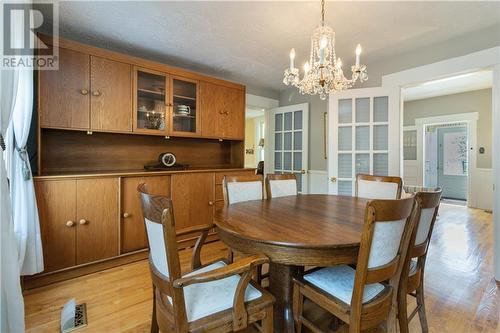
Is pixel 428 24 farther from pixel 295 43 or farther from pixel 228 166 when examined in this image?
pixel 228 166

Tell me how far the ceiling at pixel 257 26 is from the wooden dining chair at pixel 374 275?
1.80 meters

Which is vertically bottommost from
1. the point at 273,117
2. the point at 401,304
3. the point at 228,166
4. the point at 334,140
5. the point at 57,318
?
the point at 57,318

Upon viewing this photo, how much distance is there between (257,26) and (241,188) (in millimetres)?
1575

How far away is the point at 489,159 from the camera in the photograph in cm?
496

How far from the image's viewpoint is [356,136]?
323 cm

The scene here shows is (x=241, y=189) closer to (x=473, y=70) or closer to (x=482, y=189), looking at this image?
(x=473, y=70)

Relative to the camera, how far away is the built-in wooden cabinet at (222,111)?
3.25m

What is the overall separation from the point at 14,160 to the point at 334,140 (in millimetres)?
3323

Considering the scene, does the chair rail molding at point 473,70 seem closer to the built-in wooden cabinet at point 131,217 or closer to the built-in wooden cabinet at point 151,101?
the built-in wooden cabinet at point 151,101

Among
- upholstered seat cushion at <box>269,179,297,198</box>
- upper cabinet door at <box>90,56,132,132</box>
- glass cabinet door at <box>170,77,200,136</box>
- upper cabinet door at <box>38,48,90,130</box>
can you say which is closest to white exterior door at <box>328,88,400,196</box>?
upholstered seat cushion at <box>269,179,297,198</box>

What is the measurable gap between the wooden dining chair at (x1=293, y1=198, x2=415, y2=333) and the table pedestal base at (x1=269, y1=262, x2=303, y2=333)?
0.57ft

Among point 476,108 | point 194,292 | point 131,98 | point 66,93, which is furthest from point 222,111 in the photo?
point 476,108

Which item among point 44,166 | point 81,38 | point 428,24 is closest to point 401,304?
point 428,24

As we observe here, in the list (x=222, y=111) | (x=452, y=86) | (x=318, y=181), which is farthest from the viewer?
(x=452, y=86)
